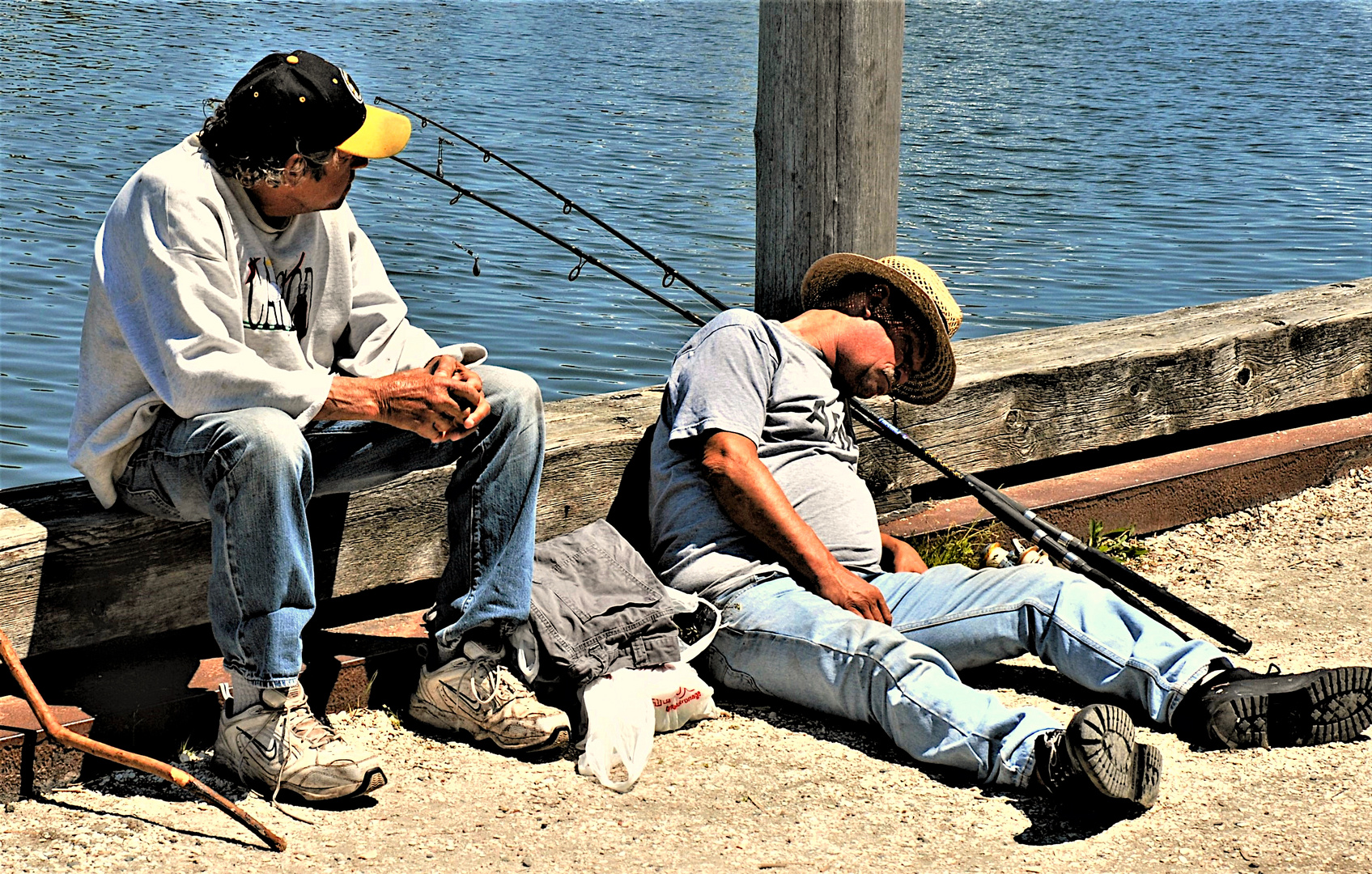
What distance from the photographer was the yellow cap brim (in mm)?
2748

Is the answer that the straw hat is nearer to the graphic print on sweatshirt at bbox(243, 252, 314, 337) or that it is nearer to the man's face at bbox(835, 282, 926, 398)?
the man's face at bbox(835, 282, 926, 398)

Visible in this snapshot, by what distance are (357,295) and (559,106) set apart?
421 inches

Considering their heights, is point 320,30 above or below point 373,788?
above

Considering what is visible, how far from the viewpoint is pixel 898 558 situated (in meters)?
3.66

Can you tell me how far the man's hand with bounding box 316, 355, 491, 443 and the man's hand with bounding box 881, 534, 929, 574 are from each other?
126 centimetres

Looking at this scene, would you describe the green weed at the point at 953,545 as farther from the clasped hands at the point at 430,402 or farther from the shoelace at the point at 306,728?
the shoelace at the point at 306,728

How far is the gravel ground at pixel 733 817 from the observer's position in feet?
8.41

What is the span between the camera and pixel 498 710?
2953 mm

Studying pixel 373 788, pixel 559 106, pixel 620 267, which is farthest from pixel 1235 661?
pixel 559 106

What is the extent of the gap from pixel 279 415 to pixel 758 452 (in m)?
1.18

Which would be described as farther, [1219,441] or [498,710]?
[1219,441]

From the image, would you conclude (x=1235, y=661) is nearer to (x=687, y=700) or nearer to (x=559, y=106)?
(x=687, y=700)

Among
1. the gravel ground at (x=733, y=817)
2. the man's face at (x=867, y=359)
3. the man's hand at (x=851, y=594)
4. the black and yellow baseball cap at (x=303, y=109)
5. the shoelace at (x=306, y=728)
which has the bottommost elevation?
the gravel ground at (x=733, y=817)

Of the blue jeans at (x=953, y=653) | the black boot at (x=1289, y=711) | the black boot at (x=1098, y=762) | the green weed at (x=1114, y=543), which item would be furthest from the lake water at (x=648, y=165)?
the black boot at (x=1098, y=762)
